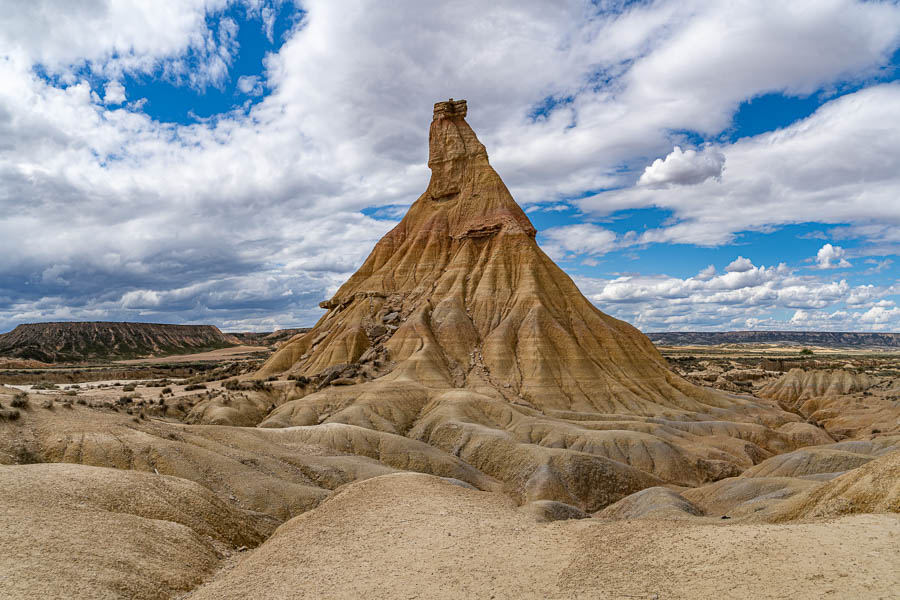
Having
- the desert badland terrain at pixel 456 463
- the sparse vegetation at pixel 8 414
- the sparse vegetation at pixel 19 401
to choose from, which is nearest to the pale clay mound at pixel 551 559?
the desert badland terrain at pixel 456 463

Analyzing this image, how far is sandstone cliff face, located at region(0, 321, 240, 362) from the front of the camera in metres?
133

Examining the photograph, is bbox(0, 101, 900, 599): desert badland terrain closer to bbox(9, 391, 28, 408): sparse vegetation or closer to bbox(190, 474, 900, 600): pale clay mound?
bbox(190, 474, 900, 600): pale clay mound

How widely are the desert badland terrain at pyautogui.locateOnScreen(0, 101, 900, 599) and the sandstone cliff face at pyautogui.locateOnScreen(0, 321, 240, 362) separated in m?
68.5

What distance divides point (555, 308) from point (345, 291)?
33226 millimetres

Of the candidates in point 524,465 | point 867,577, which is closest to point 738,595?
point 867,577

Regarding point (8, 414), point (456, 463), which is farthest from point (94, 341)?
point (8, 414)

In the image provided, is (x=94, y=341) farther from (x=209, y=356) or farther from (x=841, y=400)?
(x=841, y=400)

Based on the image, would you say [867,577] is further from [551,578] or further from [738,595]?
[551,578]

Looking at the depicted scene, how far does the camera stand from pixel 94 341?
14688 centimetres

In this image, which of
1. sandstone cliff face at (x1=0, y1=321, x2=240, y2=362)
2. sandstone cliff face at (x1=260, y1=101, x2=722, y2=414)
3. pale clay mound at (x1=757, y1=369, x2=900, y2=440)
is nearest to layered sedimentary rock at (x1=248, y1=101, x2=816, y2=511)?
sandstone cliff face at (x1=260, y1=101, x2=722, y2=414)

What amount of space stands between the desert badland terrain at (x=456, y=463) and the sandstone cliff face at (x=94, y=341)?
225ft

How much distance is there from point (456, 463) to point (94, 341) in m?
145

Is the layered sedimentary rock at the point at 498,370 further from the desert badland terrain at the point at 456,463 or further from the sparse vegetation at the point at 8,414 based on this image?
the sparse vegetation at the point at 8,414

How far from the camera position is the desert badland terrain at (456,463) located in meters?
13.1
